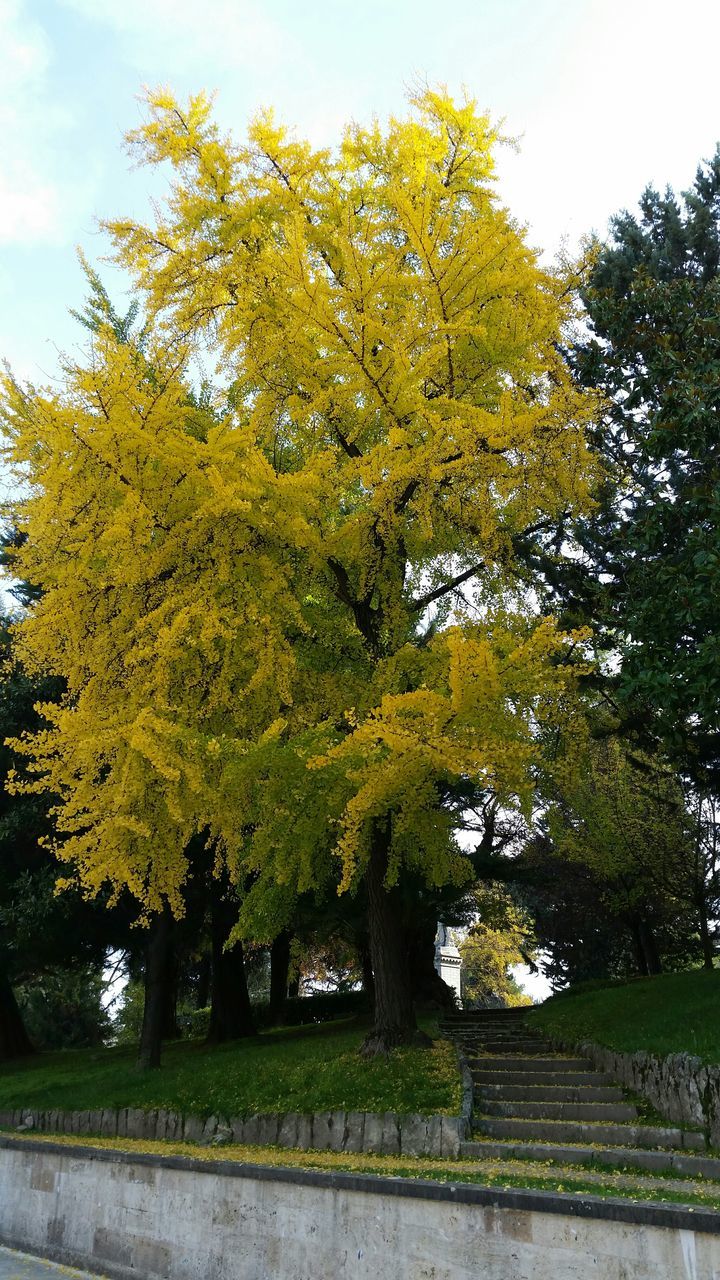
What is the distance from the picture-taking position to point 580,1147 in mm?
7785

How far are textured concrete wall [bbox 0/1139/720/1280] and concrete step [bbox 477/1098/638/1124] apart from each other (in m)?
3.42

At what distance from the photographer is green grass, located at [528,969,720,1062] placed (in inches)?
369

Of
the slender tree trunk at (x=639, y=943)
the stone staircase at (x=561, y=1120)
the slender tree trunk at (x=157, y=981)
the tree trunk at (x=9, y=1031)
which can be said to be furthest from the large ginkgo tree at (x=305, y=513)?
the tree trunk at (x=9, y=1031)

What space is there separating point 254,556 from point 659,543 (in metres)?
5.19

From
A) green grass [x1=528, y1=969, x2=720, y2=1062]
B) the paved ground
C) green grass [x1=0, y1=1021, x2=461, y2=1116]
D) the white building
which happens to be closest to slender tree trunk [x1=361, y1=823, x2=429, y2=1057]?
green grass [x1=0, y1=1021, x2=461, y2=1116]

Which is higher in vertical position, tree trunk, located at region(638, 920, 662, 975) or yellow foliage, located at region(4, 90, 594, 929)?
yellow foliage, located at region(4, 90, 594, 929)

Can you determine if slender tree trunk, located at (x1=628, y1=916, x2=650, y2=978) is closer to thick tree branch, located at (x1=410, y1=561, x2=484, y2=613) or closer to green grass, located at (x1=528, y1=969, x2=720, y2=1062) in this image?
green grass, located at (x1=528, y1=969, x2=720, y2=1062)

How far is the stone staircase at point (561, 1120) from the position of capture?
7406 millimetres

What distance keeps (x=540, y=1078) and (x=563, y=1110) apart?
1.24m

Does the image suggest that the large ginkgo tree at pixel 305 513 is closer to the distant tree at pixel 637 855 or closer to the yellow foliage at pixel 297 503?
Result: the yellow foliage at pixel 297 503

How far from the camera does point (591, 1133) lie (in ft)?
27.1

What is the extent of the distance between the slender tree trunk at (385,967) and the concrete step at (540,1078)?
1001 mm

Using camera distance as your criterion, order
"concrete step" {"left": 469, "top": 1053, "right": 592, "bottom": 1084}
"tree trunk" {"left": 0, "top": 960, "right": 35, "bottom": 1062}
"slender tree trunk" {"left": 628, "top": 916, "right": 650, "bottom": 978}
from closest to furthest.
Answer: "concrete step" {"left": 469, "top": 1053, "right": 592, "bottom": 1084}
"slender tree trunk" {"left": 628, "top": 916, "right": 650, "bottom": 978}
"tree trunk" {"left": 0, "top": 960, "right": 35, "bottom": 1062}

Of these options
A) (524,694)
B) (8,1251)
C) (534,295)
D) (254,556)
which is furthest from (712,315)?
(8,1251)
